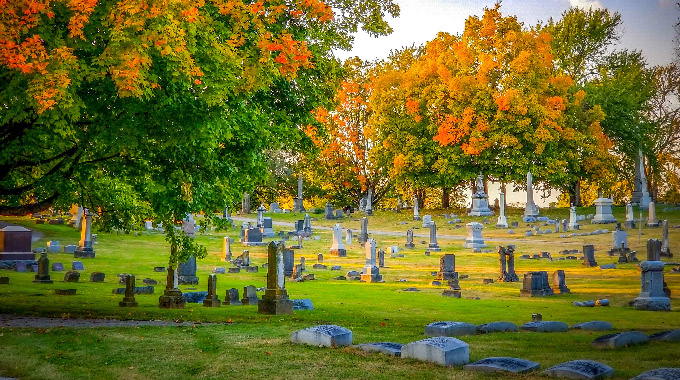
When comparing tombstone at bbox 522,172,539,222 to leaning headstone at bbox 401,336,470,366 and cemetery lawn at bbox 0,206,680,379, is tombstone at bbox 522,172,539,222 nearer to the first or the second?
cemetery lawn at bbox 0,206,680,379

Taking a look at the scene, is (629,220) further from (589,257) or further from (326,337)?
(326,337)

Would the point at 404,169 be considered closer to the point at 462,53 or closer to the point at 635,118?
the point at 462,53

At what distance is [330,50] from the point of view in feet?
68.2

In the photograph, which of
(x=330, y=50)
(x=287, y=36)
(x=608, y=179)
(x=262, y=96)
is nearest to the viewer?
(x=287, y=36)

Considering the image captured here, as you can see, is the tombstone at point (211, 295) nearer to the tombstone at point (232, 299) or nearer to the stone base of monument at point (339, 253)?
the tombstone at point (232, 299)

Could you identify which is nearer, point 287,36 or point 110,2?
point 110,2

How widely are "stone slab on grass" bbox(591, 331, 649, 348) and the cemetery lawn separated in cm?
16

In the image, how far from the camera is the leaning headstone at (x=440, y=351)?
9485 millimetres

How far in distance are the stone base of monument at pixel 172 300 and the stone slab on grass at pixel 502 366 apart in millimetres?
10300

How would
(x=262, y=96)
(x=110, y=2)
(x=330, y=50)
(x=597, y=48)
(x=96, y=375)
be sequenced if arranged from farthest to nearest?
(x=597, y=48), (x=330, y=50), (x=262, y=96), (x=110, y=2), (x=96, y=375)

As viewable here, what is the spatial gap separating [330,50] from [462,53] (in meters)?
38.5

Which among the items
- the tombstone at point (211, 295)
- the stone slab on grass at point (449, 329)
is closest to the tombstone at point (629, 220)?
the tombstone at point (211, 295)

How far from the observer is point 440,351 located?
31.3 feet

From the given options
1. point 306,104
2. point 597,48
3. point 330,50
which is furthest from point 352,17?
point 597,48
